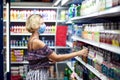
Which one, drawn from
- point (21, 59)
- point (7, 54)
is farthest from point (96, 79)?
point (21, 59)

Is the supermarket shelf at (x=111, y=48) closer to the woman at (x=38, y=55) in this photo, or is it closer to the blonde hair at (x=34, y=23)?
the woman at (x=38, y=55)

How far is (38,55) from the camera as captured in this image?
14.0ft

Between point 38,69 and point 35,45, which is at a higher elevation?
point 35,45

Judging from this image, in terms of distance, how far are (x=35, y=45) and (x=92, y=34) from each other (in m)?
0.88

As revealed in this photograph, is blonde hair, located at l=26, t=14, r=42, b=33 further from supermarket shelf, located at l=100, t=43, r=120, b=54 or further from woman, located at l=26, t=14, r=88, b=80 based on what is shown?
supermarket shelf, located at l=100, t=43, r=120, b=54

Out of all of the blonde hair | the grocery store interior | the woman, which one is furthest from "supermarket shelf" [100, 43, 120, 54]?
the blonde hair

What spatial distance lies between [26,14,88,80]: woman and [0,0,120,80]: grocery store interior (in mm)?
410

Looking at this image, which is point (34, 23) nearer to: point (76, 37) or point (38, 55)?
point (38, 55)

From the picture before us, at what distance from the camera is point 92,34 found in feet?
14.2

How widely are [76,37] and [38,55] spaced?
185 centimetres

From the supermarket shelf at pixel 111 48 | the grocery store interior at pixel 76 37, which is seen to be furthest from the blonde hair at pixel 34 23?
the supermarket shelf at pixel 111 48

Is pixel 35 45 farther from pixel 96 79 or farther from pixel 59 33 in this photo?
pixel 59 33

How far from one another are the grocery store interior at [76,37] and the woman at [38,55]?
16.1 inches

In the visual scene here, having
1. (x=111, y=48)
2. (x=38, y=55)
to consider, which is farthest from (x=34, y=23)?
(x=111, y=48)
